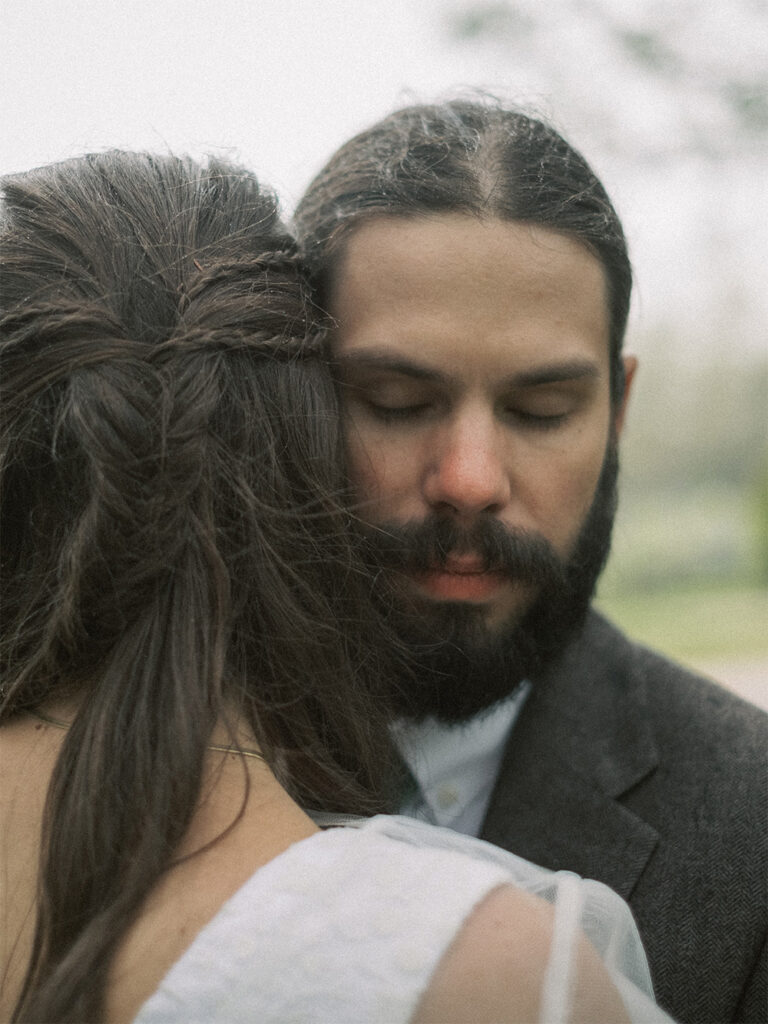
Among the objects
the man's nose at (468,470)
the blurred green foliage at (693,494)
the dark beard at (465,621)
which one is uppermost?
the man's nose at (468,470)

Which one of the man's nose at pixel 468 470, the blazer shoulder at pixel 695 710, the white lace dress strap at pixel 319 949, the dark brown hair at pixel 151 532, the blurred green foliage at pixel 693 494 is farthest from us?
the blurred green foliage at pixel 693 494

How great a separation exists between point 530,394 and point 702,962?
1170 mm

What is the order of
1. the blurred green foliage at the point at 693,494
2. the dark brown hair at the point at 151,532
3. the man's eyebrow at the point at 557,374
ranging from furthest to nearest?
the blurred green foliage at the point at 693,494
the man's eyebrow at the point at 557,374
the dark brown hair at the point at 151,532

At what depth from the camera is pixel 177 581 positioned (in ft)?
4.25

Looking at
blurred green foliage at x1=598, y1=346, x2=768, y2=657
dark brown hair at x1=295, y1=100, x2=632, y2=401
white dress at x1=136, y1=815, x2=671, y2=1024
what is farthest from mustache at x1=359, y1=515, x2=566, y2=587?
blurred green foliage at x1=598, y1=346, x2=768, y2=657

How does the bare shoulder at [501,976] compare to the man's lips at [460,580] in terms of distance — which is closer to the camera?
the bare shoulder at [501,976]

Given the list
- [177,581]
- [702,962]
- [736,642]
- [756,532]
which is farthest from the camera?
[756,532]

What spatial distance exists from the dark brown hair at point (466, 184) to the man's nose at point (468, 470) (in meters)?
0.41

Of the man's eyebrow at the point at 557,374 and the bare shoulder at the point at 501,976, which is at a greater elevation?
the man's eyebrow at the point at 557,374

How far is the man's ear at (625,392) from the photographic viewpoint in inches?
93.5

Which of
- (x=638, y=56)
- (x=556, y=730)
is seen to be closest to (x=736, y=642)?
(x=638, y=56)

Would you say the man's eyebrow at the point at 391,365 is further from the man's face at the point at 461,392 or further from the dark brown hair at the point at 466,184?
the dark brown hair at the point at 466,184

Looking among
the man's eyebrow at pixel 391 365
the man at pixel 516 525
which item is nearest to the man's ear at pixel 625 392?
the man at pixel 516 525

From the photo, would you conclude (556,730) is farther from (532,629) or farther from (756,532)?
(756,532)
